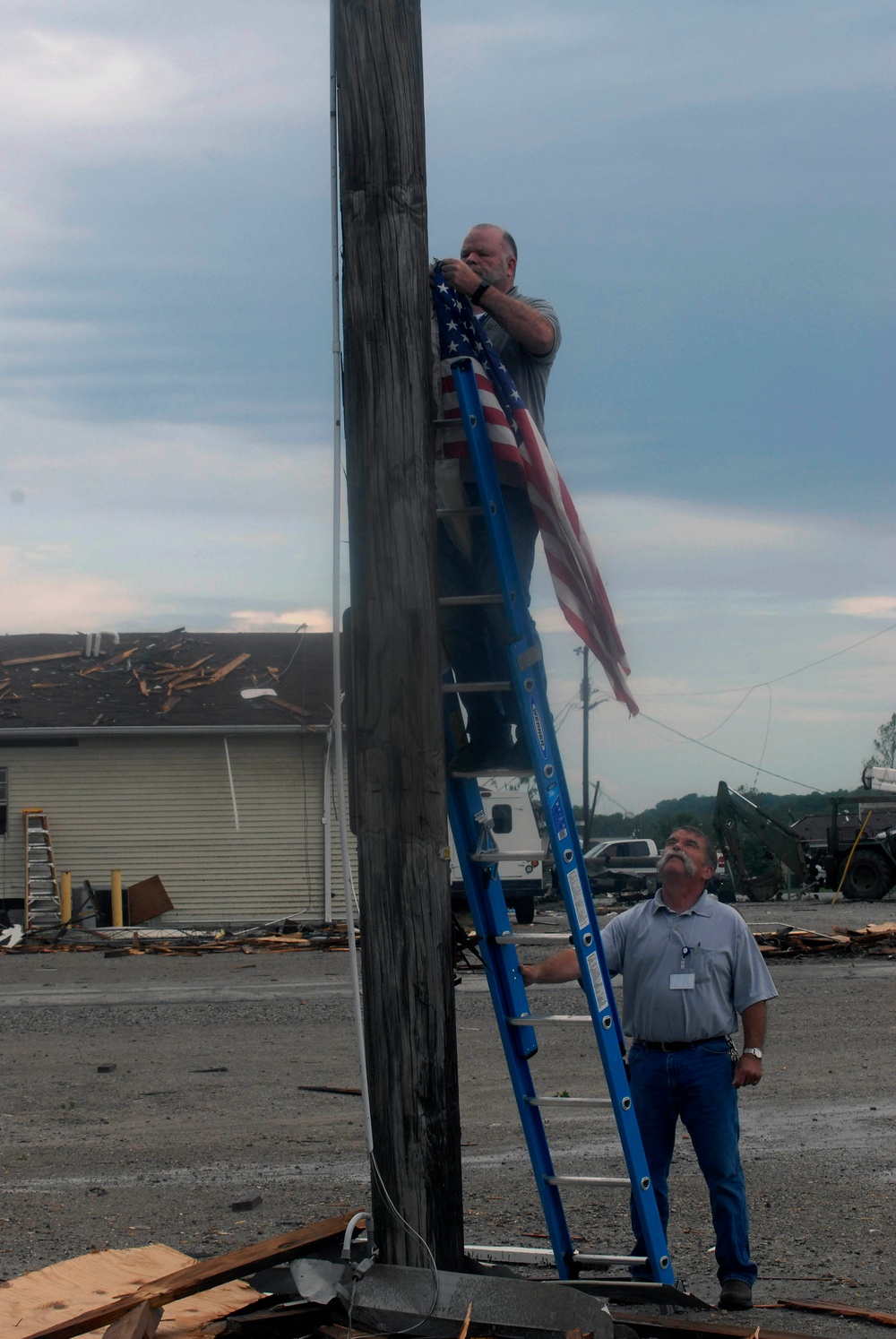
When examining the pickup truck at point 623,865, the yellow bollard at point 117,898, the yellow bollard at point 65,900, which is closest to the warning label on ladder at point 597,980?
the yellow bollard at point 117,898

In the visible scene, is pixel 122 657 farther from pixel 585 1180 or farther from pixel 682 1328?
pixel 682 1328

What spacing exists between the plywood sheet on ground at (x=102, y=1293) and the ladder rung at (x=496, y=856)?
161 centimetres

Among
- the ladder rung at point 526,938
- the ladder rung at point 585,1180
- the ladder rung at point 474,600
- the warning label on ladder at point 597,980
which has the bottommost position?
the ladder rung at point 585,1180

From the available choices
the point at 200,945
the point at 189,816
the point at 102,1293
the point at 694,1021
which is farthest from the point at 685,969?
the point at 189,816

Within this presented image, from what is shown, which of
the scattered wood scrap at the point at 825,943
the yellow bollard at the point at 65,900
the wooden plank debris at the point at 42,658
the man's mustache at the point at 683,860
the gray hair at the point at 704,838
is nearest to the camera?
the man's mustache at the point at 683,860

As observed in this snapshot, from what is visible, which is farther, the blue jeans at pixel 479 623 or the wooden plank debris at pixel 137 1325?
the blue jeans at pixel 479 623

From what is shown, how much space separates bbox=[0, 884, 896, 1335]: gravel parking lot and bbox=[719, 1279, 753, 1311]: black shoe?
0.09 m

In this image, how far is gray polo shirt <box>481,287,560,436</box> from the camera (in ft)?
14.9

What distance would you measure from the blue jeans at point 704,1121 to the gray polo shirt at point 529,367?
262 centimetres

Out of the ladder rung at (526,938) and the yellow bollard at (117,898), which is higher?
the ladder rung at (526,938)

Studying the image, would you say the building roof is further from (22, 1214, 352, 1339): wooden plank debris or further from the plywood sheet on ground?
(22, 1214, 352, 1339): wooden plank debris

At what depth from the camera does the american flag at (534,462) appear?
14.1 feet

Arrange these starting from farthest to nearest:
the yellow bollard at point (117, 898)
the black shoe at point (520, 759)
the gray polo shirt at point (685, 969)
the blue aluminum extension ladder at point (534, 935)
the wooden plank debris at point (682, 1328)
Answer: the yellow bollard at point (117, 898)
the gray polo shirt at point (685, 969)
the black shoe at point (520, 759)
the blue aluminum extension ladder at point (534, 935)
the wooden plank debris at point (682, 1328)

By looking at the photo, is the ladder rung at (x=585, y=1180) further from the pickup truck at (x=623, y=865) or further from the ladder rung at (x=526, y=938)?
the pickup truck at (x=623, y=865)
